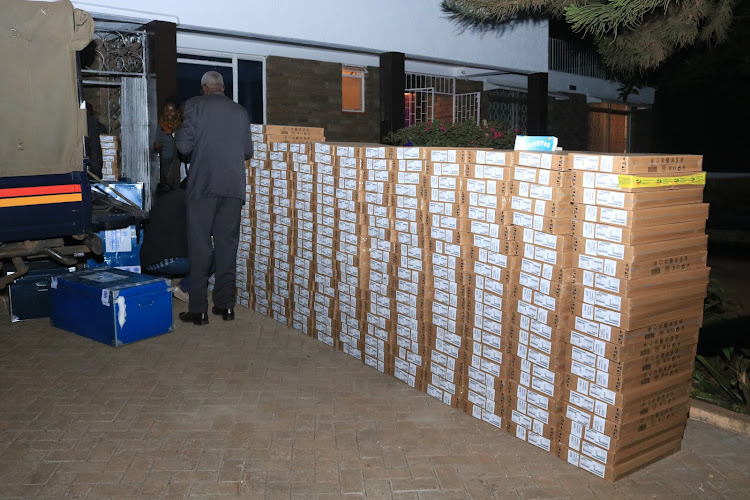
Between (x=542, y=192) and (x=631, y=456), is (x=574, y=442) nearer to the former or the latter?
(x=631, y=456)

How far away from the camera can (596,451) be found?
441cm

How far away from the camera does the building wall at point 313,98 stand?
15.7m

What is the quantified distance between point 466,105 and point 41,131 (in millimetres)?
15149

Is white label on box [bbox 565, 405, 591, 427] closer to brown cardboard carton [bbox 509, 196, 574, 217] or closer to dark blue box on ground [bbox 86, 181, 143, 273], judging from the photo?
brown cardboard carton [bbox 509, 196, 574, 217]

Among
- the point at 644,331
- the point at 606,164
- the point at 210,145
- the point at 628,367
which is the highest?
the point at 210,145

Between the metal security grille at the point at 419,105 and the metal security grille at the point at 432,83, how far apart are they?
16cm

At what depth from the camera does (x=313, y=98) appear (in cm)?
1627

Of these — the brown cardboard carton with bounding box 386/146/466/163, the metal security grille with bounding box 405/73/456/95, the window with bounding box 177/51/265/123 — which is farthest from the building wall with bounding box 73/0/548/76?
the brown cardboard carton with bounding box 386/146/466/163

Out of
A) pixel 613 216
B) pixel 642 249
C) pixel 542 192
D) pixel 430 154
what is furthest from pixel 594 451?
pixel 430 154

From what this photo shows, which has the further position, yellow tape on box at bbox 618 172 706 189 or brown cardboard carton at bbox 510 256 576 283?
brown cardboard carton at bbox 510 256 576 283

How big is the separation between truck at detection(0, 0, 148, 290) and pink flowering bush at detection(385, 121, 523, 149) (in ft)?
22.4

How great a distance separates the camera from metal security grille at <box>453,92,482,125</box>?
19750mm

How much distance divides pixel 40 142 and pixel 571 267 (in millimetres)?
4656

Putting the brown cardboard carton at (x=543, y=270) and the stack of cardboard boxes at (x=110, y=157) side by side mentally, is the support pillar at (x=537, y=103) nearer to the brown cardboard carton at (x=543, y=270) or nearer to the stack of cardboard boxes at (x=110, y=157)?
the stack of cardboard boxes at (x=110, y=157)
